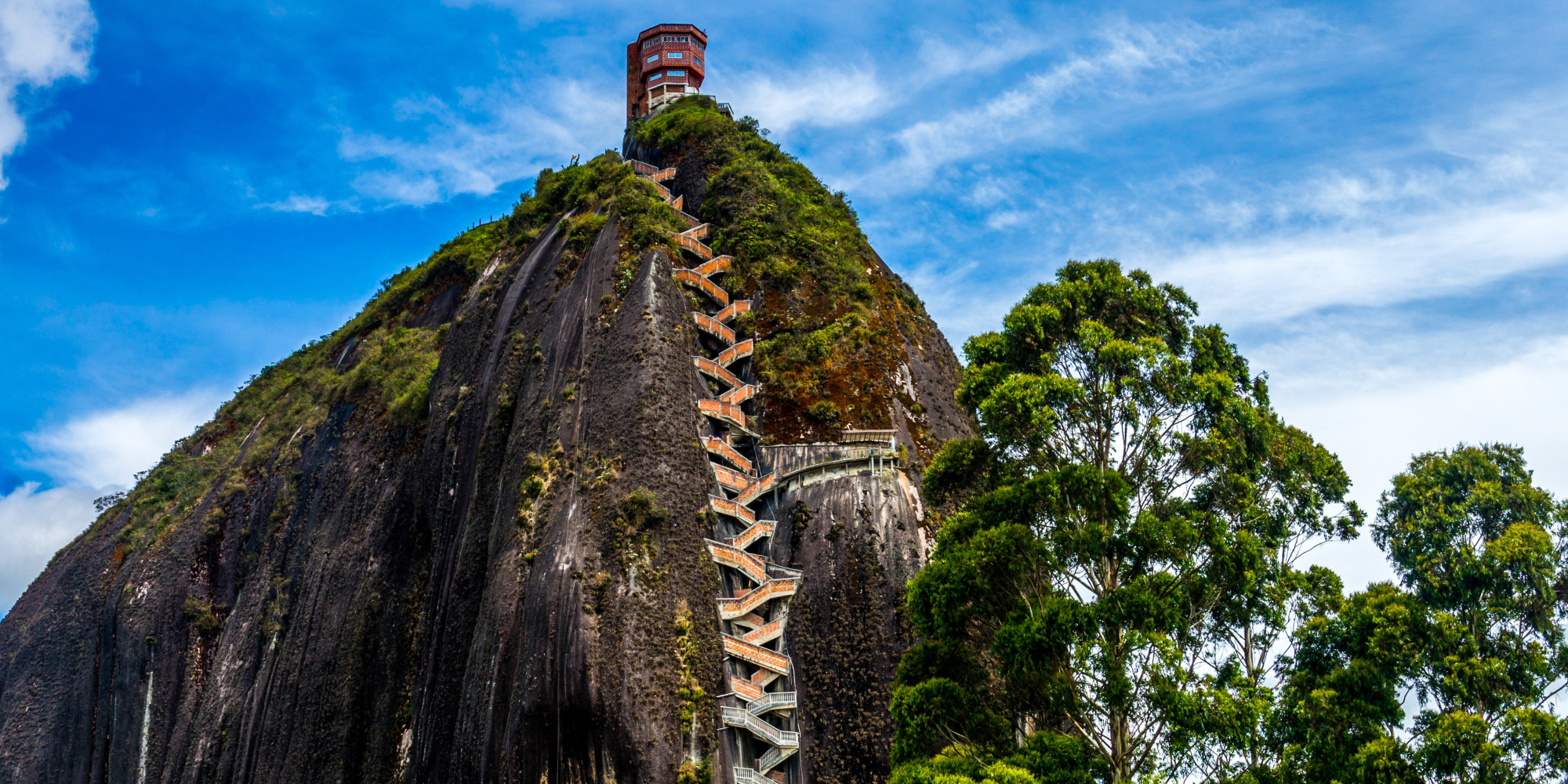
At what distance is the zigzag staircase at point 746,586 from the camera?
34.4 metres

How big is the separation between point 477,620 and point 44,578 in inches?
1762

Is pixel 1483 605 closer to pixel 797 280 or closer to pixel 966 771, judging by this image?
pixel 966 771

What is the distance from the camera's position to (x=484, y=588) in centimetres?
3938

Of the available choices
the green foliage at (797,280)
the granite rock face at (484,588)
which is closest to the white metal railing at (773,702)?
the granite rock face at (484,588)

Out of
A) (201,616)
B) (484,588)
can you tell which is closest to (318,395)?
(201,616)

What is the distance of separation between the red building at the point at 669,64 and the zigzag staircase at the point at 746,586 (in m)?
30.8

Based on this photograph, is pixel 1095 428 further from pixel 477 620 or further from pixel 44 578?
pixel 44 578

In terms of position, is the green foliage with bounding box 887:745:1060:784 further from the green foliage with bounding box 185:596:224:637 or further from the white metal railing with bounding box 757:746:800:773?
the green foliage with bounding box 185:596:224:637

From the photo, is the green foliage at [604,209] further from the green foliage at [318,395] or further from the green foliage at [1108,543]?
the green foliage at [1108,543]

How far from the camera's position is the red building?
74.7 metres

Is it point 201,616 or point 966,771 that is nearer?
point 966,771

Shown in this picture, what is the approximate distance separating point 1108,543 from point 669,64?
60.2 metres

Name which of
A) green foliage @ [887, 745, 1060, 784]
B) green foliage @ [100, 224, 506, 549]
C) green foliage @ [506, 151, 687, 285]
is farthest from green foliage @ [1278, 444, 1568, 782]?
green foliage @ [100, 224, 506, 549]

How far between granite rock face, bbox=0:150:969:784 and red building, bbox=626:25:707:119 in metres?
19.8
